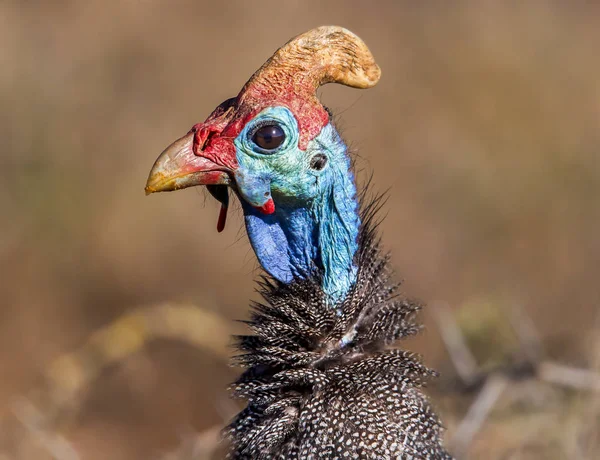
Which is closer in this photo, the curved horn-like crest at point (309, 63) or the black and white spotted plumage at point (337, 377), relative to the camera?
the black and white spotted plumage at point (337, 377)

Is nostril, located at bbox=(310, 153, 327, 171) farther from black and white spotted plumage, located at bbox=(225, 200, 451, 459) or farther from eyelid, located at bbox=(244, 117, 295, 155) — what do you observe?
black and white spotted plumage, located at bbox=(225, 200, 451, 459)

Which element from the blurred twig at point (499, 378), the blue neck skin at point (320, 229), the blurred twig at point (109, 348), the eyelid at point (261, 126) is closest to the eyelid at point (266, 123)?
the eyelid at point (261, 126)

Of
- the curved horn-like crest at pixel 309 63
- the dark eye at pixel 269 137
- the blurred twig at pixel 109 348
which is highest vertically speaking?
the blurred twig at pixel 109 348

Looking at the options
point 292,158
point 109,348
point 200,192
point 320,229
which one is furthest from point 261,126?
point 200,192

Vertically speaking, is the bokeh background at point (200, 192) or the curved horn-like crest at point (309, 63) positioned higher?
the bokeh background at point (200, 192)

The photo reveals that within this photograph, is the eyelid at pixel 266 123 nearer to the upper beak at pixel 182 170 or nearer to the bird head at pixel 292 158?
the bird head at pixel 292 158

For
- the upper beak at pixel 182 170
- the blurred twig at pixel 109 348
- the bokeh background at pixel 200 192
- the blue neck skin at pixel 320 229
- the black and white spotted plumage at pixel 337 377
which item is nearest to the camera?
the black and white spotted plumage at pixel 337 377

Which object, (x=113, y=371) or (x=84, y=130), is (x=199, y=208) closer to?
(x=84, y=130)
